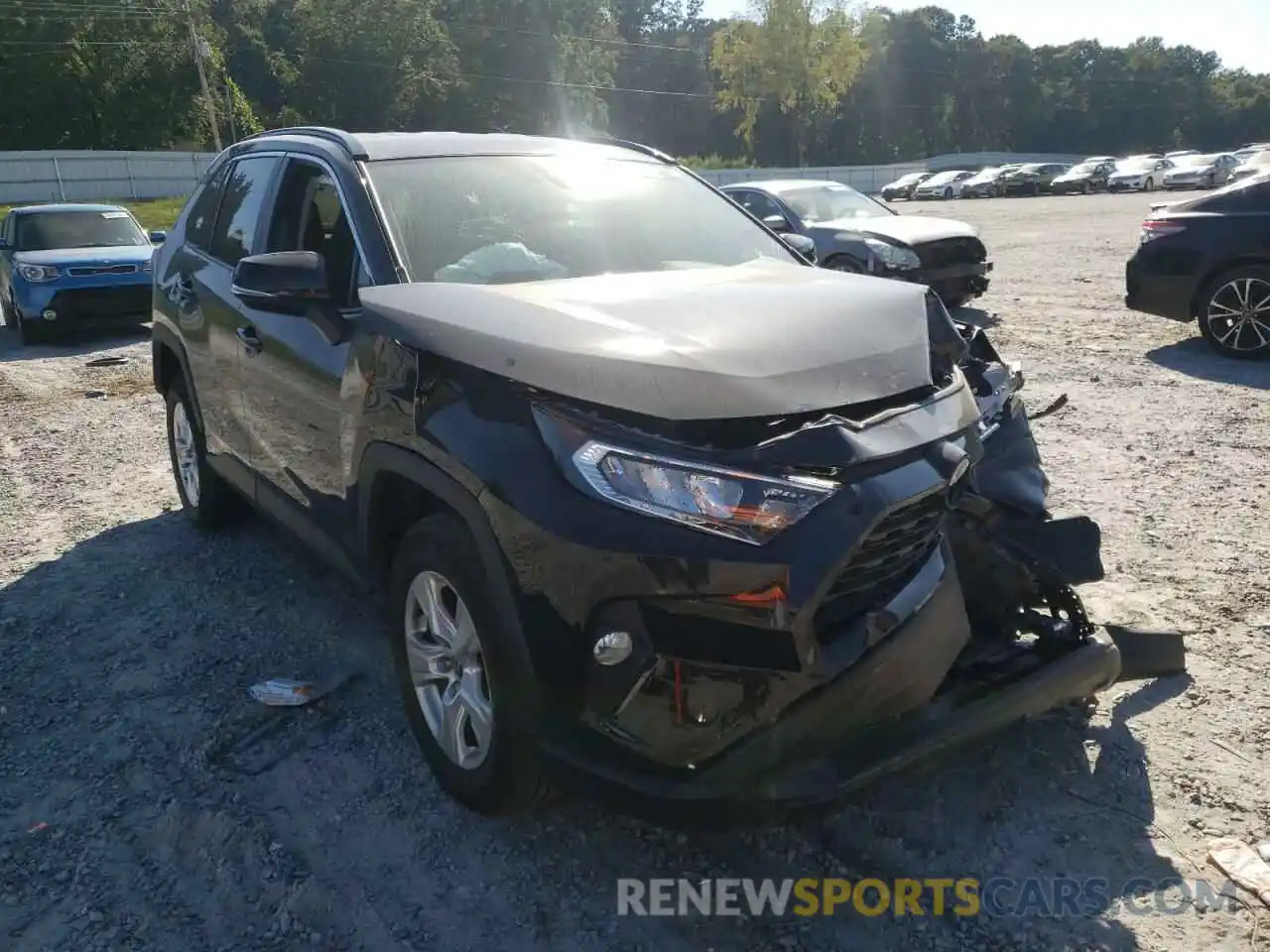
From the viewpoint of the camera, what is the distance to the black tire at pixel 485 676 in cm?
252

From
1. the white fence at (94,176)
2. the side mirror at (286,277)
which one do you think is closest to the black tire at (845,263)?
the side mirror at (286,277)

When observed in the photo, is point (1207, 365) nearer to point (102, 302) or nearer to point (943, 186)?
point (102, 302)

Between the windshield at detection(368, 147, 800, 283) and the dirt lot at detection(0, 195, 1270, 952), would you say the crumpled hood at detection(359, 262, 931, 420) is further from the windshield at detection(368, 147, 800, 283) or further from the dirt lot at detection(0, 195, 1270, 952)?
the dirt lot at detection(0, 195, 1270, 952)

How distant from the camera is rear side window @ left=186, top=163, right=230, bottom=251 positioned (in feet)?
16.1

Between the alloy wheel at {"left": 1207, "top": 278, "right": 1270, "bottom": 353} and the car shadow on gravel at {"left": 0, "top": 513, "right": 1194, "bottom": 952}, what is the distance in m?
6.02

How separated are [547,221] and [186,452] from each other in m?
2.95

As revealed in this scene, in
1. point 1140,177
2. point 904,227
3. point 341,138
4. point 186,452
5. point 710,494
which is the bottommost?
point 186,452

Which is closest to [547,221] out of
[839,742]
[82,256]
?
[839,742]

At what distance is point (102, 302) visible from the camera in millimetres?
12188

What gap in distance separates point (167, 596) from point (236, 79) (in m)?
66.3

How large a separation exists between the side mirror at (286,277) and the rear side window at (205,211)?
182 cm

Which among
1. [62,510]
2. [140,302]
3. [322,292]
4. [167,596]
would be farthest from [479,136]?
[140,302]

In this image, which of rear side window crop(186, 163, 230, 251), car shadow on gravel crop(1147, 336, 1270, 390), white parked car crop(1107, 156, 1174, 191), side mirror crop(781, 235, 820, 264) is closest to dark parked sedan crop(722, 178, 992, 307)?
car shadow on gravel crop(1147, 336, 1270, 390)

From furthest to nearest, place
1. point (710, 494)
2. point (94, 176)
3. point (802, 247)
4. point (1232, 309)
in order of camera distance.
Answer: point (94, 176) < point (1232, 309) < point (802, 247) < point (710, 494)
